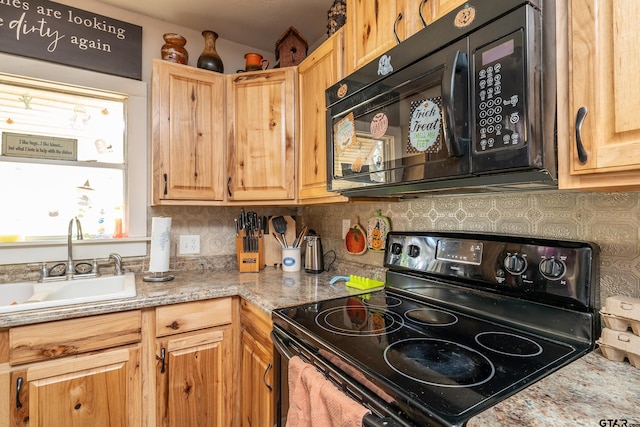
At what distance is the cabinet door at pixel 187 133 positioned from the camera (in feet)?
5.74

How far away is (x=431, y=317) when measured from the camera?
3.62 feet

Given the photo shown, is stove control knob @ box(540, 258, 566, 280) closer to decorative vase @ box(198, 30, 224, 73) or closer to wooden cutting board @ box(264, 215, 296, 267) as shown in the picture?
wooden cutting board @ box(264, 215, 296, 267)

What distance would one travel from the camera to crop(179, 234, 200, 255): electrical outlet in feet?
6.81

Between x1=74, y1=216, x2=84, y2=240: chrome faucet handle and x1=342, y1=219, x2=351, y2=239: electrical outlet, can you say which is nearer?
x1=74, y1=216, x2=84, y2=240: chrome faucet handle

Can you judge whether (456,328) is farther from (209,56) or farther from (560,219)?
(209,56)

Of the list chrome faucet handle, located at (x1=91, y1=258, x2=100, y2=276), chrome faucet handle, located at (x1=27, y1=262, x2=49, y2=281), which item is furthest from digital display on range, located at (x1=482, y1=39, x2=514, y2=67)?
chrome faucet handle, located at (x1=27, y1=262, x2=49, y2=281)

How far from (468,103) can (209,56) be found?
1693 mm

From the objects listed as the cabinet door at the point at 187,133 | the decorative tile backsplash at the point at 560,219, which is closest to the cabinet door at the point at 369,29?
the decorative tile backsplash at the point at 560,219

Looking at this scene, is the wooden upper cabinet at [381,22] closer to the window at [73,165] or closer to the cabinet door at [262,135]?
the cabinet door at [262,135]

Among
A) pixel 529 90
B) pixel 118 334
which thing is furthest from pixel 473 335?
pixel 118 334

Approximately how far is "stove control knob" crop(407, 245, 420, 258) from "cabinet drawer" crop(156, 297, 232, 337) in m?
0.89

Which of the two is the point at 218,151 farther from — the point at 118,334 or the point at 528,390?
the point at 528,390

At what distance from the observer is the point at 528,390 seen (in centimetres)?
64

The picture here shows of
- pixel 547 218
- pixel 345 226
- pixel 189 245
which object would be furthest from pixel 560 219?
pixel 189 245
